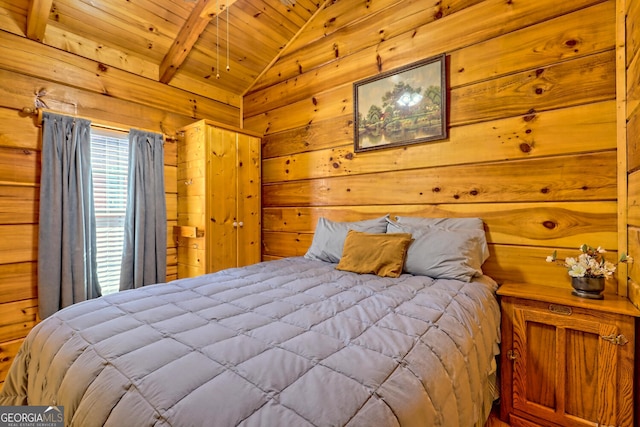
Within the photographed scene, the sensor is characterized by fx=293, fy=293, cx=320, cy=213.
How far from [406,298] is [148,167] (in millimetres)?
2467

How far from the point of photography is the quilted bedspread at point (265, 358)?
0.66 metres

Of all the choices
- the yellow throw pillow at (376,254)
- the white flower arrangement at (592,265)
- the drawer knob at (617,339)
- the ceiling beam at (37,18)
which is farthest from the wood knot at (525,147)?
the ceiling beam at (37,18)

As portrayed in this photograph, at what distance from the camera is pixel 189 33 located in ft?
8.33

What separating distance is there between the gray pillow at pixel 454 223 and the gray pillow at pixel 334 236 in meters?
0.17

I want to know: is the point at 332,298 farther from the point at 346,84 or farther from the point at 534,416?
the point at 346,84

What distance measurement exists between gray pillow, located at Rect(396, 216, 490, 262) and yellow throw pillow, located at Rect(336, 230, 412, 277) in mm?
225

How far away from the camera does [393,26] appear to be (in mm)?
2373

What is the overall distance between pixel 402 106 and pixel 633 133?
132cm

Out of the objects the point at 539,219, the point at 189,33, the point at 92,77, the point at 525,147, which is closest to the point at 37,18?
the point at 92,77

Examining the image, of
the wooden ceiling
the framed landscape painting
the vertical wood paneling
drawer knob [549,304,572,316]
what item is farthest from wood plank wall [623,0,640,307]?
the wooden ceiling

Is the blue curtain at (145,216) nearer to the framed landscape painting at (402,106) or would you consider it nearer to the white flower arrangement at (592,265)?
the framed landscape painting at (402,106)

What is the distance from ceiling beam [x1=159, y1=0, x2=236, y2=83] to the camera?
2277 mm

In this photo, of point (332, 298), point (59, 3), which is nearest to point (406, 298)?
point (332, 298)

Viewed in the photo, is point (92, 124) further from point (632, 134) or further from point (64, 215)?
point (632, 134)
